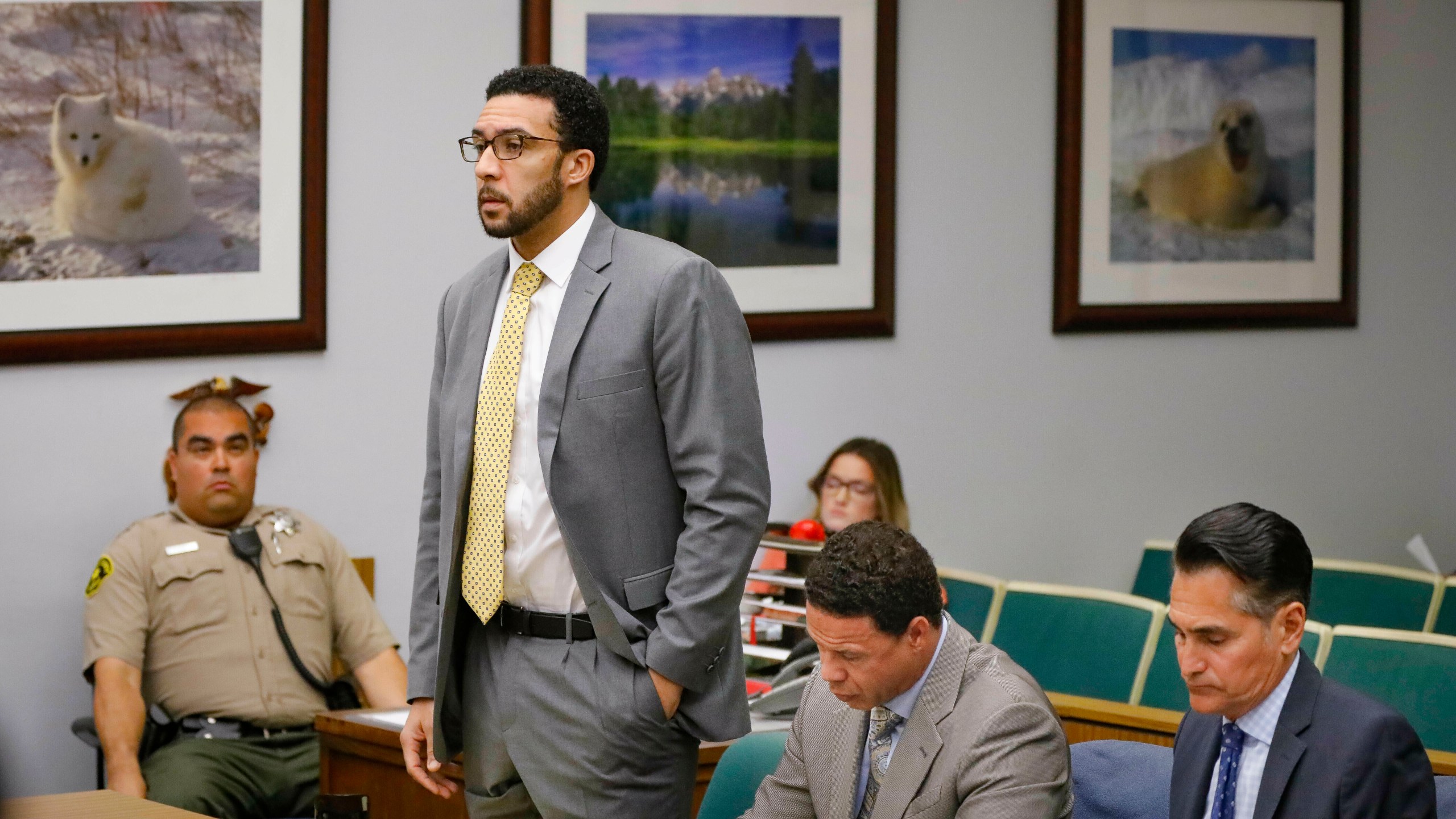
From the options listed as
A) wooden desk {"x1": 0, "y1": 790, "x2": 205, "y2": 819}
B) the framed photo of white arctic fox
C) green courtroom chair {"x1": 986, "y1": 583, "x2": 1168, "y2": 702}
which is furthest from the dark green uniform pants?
green courtroom chair {"x1": 986, "y1": 583, "x2": 1168, "y2": 702}

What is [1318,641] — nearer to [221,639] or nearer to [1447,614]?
[1447,614]

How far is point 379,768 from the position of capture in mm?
2734

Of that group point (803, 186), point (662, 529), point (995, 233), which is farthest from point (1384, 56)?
point (662, 529)

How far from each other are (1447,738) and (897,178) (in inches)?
91.3

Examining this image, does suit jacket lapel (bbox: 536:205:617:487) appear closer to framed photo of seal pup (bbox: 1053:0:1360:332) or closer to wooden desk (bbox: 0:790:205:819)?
wooden desk (bbox: 0:790:205:819)

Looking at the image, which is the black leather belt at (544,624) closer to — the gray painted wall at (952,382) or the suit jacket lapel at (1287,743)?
the suit jacket lapel at (1287,743)

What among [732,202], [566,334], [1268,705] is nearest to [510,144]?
[566,334]

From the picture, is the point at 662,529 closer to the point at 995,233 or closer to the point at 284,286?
the point at 284,286

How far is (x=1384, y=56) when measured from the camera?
5059 millimetres

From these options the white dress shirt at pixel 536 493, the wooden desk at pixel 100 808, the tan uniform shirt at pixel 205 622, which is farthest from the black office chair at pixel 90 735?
the white dress shirt at pixel 536 493

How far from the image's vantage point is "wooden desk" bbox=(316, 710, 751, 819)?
2607 millimetres

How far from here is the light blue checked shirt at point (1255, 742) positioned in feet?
5.84

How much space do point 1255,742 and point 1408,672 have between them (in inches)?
50.1

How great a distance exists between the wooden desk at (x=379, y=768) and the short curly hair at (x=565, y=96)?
105 cm
